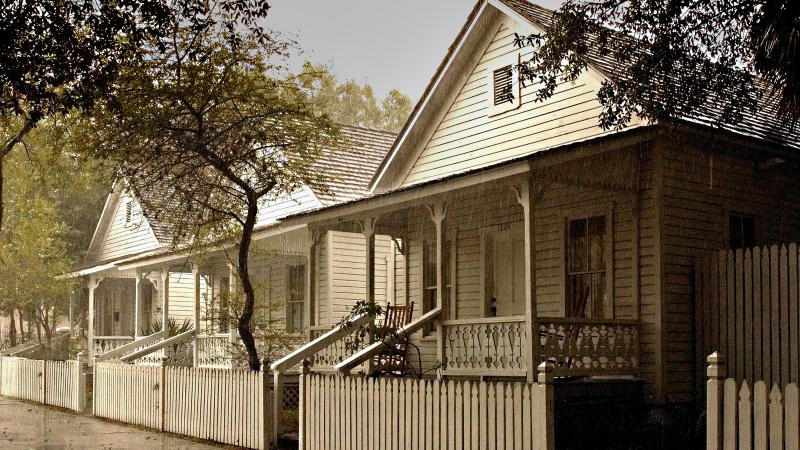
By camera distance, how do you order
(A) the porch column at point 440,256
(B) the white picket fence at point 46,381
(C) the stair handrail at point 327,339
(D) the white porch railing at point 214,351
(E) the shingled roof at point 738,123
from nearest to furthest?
1. (E) the shingled roof at point 738,123
2. (A) the porch column at point 440,256
3. (C) the stair handrail at point 327,339
4. (B) the white picket fence at point 46,381
5. (D) the white porch railing at point 214,351

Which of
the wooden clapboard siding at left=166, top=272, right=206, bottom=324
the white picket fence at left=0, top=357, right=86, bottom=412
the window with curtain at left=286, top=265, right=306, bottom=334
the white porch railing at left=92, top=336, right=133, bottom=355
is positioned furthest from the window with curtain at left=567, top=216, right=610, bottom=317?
the wooden clapboard siding at left=166, top=272, right=206, bottom=324

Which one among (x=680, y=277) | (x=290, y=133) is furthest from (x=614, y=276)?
(x=290, y=133)

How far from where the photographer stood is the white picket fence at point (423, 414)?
30.7 feet

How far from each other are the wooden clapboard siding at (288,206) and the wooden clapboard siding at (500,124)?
4.49 meters

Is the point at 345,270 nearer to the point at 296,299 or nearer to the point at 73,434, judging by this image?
the point at 296,299

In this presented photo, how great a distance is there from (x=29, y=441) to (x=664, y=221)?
10.1 meters

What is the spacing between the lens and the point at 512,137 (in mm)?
17594

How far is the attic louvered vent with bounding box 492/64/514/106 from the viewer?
17.8 metres

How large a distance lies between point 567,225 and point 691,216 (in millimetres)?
2077

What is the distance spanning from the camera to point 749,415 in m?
7.48

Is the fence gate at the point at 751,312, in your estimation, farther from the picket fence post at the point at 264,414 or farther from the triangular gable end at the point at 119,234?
the triangular gable end at the point at 119,234

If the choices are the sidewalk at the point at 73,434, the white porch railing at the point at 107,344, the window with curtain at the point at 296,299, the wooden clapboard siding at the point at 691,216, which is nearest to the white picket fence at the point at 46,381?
the sidewalk at the point at 73,434

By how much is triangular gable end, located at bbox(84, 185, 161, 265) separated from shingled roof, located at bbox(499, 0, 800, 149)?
1575 centimetres

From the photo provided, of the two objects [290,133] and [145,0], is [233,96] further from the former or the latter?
[145,0]
